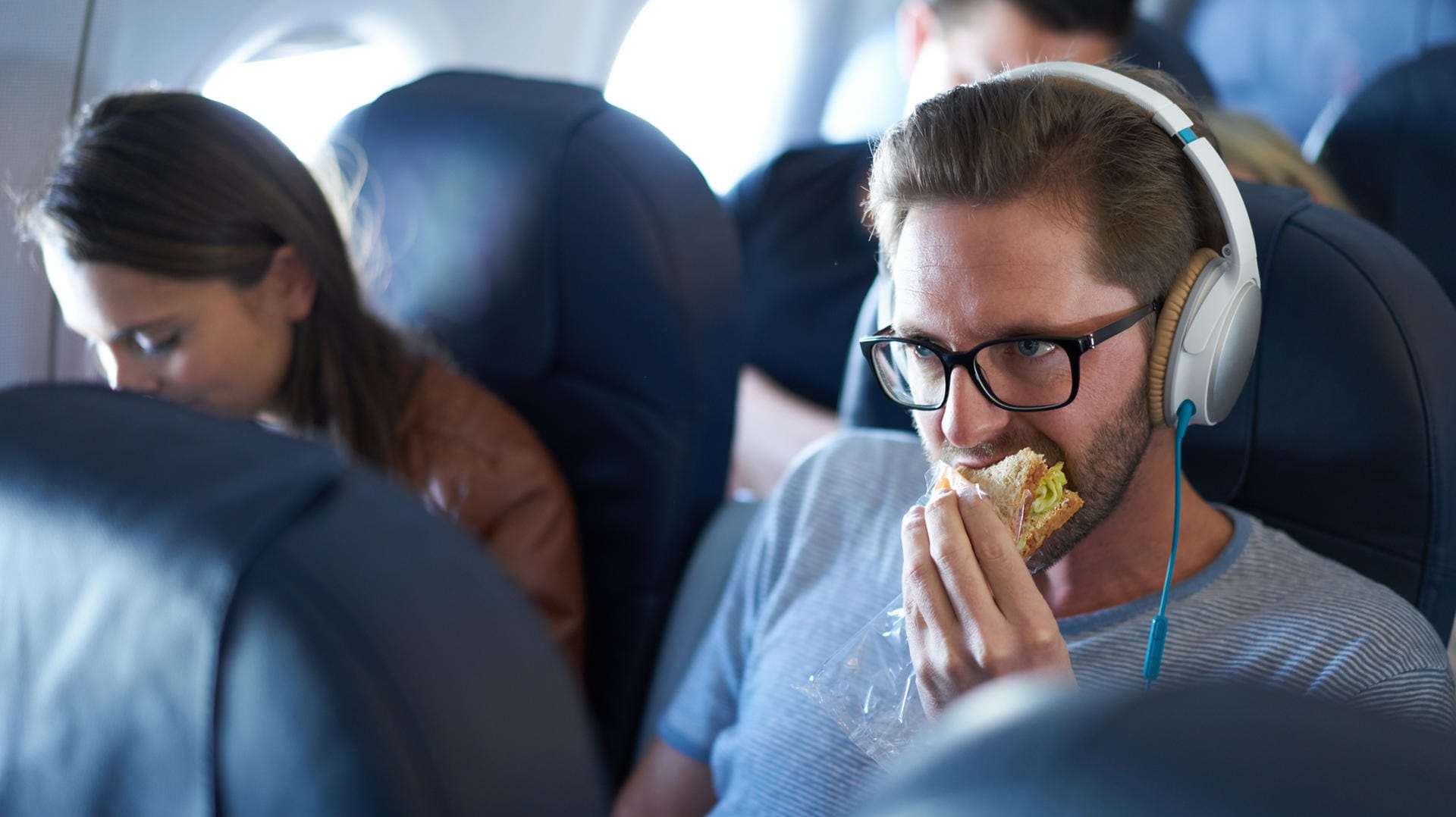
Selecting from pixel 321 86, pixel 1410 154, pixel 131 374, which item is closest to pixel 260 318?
pixel 131 374

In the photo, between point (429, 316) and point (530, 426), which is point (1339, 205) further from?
point (429, 316)

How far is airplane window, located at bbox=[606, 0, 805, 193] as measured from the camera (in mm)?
3721

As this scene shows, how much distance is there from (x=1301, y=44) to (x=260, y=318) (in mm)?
3776

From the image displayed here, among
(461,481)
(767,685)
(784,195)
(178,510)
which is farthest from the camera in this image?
(784,195)

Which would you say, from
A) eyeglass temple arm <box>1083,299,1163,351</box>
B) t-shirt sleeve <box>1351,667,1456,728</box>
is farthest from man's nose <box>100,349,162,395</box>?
t-shirt sleeve <box>1351,667,1456,728</box>

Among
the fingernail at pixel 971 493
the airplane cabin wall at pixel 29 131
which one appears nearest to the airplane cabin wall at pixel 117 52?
the airplane cabin wall at pixel 29 131

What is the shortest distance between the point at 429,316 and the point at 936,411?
110cm

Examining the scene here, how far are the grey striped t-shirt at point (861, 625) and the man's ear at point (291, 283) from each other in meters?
0.87

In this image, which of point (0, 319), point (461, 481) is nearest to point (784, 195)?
point (461, 481)

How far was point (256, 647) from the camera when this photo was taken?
0.53 meters

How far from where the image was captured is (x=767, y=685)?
139 centimetres

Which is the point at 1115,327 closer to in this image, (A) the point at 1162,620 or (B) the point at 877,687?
(A) the point at 1162,620

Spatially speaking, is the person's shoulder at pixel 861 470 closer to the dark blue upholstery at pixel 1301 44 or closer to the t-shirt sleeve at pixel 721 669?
the t-shirt sleeve at pixel 721 669

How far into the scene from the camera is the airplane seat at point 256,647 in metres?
0.52
